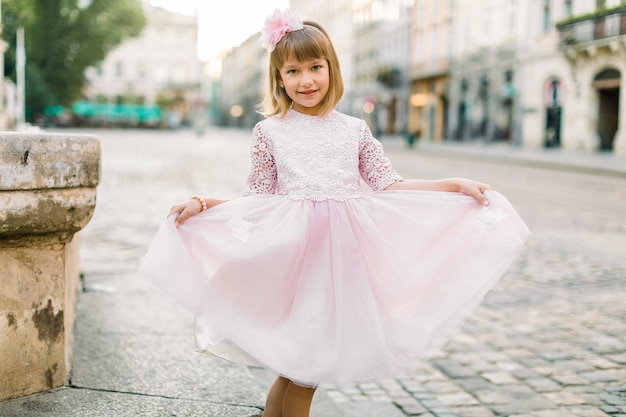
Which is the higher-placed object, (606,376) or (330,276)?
(330,276)

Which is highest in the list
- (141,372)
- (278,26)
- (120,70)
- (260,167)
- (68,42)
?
(120,70)

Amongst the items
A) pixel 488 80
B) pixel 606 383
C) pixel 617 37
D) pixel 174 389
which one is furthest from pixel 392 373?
pixel 488 80

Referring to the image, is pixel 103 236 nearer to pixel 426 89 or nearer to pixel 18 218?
pixel 18 218

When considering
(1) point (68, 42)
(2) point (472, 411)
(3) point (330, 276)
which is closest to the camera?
(3) point (330, 276)

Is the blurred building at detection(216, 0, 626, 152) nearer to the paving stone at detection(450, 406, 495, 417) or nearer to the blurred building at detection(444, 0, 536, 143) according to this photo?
the blurred building at detection(444, 0, 536, 143)

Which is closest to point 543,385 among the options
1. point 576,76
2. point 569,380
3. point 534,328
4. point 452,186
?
point 569,380

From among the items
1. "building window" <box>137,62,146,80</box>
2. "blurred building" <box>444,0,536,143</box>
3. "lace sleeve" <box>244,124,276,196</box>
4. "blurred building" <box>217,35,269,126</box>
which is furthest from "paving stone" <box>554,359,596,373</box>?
"building window" <box>137,62,146,80</box>

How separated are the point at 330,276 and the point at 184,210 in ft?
1.76

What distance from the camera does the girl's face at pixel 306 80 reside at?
2.44m

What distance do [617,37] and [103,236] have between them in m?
21.8

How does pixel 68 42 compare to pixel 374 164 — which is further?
pixel 68 42

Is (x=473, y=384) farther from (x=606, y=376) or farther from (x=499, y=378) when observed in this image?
(x=606, y=376)

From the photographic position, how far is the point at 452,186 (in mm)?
2480

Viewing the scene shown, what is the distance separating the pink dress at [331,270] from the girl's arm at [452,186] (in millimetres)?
34
